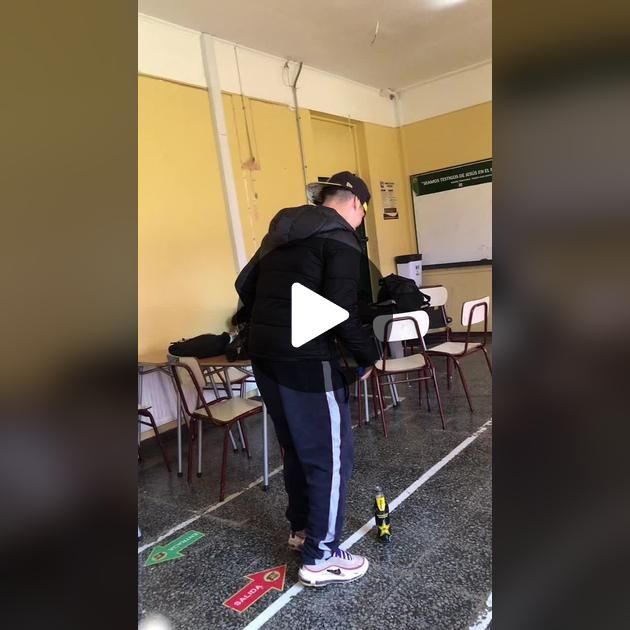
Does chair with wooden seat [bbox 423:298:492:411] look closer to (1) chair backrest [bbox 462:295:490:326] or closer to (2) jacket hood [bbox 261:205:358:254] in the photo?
(1) chair backrest [bbox 462:295:490:326]

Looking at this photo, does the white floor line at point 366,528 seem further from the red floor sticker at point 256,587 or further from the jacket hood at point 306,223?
the jacket hood at point 306,223

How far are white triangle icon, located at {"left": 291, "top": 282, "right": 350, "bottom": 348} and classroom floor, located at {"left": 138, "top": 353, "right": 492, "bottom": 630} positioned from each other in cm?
56

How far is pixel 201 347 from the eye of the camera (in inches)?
115

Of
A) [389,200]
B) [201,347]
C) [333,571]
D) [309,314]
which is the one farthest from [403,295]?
[389,200]

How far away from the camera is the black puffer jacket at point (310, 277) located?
61.8 inches

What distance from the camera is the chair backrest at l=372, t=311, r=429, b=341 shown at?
3141mm

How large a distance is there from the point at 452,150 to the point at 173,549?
5495 millimetres

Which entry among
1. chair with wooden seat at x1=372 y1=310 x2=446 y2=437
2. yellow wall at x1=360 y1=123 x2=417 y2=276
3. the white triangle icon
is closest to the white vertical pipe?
chair with wooden seat at x1=372 y1=310 x2=446 y2=437

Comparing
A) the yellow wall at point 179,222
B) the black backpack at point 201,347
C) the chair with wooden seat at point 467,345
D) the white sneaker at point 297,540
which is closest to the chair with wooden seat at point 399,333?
the chair with wooden seat at point 467,345

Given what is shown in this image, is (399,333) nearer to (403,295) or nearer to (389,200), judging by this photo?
(403,295)
